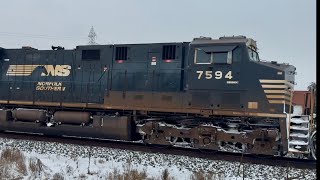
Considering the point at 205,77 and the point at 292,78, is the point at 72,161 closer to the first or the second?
the point at 205,77

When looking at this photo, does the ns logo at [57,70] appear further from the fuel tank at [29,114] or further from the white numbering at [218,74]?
the white numbering at [218,74]

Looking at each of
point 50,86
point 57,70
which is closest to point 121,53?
point 57,70

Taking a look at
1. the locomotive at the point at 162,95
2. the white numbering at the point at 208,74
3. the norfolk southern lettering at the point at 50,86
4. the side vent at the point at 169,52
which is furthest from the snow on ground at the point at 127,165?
the side vent at the point at 169,52

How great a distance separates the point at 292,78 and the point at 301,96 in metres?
0.63

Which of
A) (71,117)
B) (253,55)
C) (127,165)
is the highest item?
(253,55)

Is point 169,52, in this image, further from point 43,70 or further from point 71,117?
point 43,70

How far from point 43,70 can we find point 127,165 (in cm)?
743

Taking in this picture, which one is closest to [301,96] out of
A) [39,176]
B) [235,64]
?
[235,64]

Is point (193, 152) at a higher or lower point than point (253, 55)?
lower

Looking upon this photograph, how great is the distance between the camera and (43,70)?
562 inches

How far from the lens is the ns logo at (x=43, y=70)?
13.9 metres

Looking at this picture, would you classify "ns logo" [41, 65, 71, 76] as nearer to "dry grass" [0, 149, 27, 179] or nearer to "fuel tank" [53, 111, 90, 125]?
"fuel tank" [53, 111, 90, 125]

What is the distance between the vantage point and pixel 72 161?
9.01 meters

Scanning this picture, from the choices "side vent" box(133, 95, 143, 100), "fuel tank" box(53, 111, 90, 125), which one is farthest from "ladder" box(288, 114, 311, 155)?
"fuel tank" box(53, 111, 90, 125)
